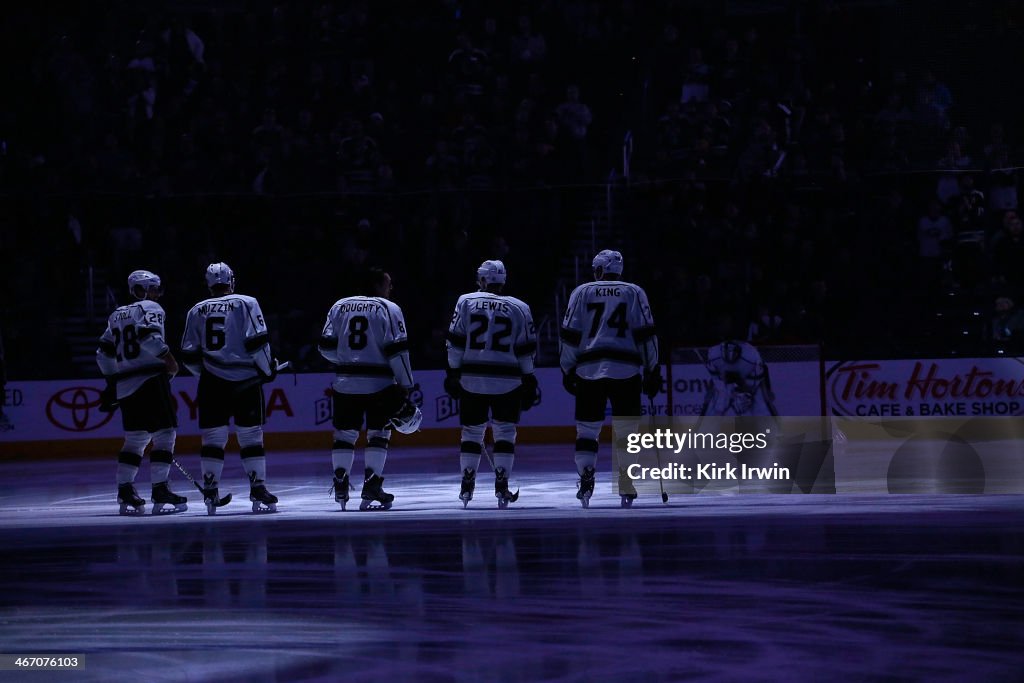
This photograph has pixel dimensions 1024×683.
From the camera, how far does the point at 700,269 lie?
19.2 meters

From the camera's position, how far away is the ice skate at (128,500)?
36.6 feet

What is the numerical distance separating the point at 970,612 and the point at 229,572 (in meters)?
4.08

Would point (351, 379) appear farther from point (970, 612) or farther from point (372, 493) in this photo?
point (970, 612)

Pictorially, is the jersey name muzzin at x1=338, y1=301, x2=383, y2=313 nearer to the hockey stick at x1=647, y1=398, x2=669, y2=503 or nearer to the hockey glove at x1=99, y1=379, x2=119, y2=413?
the hockey glove at x1=99, y1=379, x2=119, y2=413

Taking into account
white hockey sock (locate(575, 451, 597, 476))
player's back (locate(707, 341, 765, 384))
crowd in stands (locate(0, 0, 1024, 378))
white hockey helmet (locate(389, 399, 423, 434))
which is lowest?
white hockey sock (locate(575, 451, 597, 476))

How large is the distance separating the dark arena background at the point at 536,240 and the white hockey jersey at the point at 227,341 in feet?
3.81

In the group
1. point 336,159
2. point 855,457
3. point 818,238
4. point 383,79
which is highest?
point 383,79

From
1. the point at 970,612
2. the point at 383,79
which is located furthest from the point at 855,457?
the point at 383,79

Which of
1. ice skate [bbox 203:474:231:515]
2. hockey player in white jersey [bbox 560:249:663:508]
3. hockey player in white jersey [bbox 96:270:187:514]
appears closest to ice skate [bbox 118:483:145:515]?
hockey player in white jersey [bbox 96:270:187:514]

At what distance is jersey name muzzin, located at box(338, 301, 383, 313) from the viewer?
10.9 meters

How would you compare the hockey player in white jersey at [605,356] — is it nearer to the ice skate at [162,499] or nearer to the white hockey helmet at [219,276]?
the white hockey helmet at [219,276]

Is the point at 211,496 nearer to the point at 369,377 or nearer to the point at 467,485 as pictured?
the point at 369,377

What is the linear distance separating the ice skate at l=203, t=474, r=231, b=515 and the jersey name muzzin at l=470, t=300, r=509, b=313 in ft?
8.00
